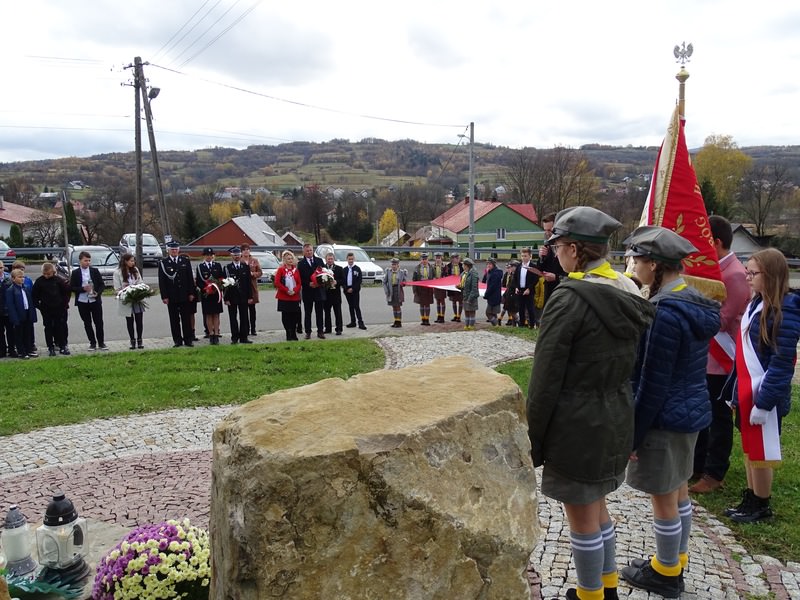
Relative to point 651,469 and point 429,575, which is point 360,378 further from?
point 651,469

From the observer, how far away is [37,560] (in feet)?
12.5

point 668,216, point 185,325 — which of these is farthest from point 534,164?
point 668,216

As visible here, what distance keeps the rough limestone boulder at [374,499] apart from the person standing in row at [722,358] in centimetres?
290

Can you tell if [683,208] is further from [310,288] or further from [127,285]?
[127,285]

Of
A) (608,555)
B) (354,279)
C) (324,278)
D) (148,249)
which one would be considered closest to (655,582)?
(608,555)

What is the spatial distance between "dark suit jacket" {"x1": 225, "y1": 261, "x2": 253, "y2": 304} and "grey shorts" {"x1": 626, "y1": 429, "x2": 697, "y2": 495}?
33.4 ft

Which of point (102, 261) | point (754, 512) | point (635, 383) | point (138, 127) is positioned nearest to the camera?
point (635, 383)

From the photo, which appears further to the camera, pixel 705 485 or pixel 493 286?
pixel 493 286

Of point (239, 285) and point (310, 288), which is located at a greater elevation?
point (239, 285)

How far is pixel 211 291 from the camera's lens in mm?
12383

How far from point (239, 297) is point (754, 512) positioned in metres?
9.98

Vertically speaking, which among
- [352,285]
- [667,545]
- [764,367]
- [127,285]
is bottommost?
[667,545]

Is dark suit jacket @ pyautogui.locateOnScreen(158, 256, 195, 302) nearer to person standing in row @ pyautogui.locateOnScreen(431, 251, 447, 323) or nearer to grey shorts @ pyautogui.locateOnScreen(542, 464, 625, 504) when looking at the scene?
person standing in row @ pyautogui.locateOnScreen(431, 251, 447, 323)

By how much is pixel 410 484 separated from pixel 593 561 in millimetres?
1348
